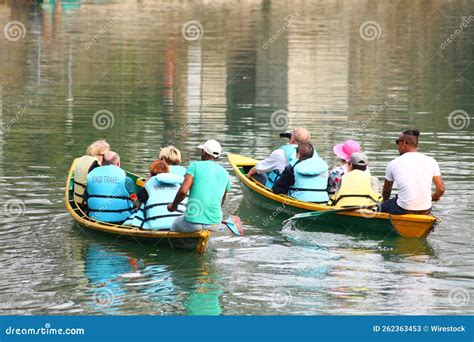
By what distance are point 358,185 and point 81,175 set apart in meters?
4.10

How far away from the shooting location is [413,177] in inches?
639

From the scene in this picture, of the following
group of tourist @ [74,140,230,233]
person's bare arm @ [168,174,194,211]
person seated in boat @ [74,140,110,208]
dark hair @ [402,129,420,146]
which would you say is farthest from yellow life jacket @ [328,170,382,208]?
person seated in boat @ [74,140,110,208]

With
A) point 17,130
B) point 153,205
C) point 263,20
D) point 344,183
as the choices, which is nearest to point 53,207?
point 153,205

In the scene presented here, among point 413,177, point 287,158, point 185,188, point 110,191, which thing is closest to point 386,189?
point 413,177

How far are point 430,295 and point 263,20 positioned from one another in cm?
5098

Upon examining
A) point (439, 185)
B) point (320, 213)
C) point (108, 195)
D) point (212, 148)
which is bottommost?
point (320, 213)

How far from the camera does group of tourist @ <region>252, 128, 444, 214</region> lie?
16.2 m

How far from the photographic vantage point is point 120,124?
28.0 m

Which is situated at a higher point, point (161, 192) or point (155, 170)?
point (155, 170)

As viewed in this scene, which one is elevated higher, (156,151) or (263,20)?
(263,20)

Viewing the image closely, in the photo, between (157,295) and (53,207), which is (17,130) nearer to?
(53,207)

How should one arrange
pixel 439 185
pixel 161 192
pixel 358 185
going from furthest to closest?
pixel 358 185 → pixel 439 185 → pixel 161 192

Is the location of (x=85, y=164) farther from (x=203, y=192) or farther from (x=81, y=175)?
(x=203, y=192)

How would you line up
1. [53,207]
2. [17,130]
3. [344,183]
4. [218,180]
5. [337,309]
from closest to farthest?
[337,309] < [218,180] < [344,183] < [53,207] < [17,130]
